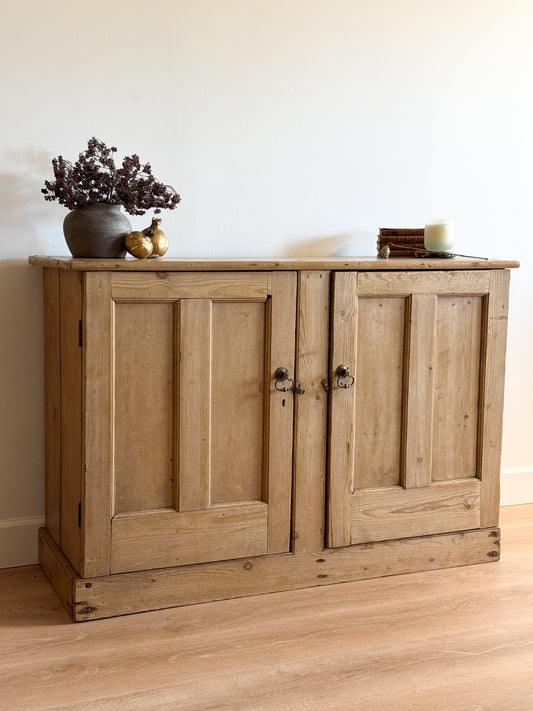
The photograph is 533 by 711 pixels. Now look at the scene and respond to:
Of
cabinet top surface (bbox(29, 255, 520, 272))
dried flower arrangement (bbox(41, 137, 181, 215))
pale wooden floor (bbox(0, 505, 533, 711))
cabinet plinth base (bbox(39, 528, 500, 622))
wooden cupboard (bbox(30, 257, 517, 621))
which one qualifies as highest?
dried flower arrangement (bbox(41, 137, 181, 215))

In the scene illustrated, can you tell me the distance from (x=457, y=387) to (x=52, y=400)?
1.23 m

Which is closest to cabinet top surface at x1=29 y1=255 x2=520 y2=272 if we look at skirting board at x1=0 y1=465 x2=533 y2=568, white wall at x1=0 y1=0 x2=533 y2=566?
white wall at x1=0 y1=0 x2=533 y2=566

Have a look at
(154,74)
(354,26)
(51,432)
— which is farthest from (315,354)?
(354,26)

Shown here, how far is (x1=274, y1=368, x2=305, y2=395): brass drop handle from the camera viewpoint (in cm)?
244

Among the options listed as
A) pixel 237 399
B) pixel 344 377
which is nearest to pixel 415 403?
pixel 344 377

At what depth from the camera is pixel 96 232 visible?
7.77 ft

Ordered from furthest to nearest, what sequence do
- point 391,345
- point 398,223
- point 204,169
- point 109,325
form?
point 398,223, point 204,169, point 391,345, point 109,325

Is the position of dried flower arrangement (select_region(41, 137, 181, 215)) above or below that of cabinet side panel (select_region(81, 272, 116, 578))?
above

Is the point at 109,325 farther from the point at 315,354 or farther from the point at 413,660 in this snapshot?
the point at 413,660

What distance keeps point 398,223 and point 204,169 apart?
0.75 m

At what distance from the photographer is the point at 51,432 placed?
103 inches

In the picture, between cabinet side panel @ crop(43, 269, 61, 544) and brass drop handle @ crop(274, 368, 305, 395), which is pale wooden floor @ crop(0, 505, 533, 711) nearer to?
cabinet side panel @ crop(43, 269, 61, 544)

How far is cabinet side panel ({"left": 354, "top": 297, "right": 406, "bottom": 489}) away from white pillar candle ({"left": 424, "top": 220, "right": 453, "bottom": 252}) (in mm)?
319

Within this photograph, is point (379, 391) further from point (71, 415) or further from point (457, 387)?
point (71, 415)
